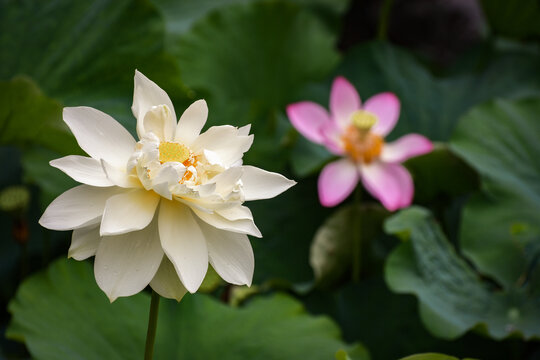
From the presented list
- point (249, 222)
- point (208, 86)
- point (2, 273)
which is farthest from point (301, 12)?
point (249, 222)

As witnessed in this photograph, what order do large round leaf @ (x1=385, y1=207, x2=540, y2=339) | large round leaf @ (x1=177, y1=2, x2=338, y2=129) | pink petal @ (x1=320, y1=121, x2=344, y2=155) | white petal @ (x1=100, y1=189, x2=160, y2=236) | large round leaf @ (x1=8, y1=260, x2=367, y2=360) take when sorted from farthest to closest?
large round leaf @ (x1=177, y1=2, x2=338, y2=129) → pink petal @ (x1=320, y1=121, x2=344, y2=155) → large round leaf @ (x1=385, y1=207, x2=540, y2=339) → large round leaf @ (x1=8, y1=260, x2=367, y2=360) → white petal @ (x1=100, y1=189, x2=160, y2=236)

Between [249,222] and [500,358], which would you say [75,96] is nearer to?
[249,222]

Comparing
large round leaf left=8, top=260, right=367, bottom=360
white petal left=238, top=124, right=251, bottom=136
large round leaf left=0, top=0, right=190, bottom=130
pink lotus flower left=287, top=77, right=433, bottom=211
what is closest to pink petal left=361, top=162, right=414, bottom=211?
pink lotus flower left=287, top=77, right=433, bottom=211

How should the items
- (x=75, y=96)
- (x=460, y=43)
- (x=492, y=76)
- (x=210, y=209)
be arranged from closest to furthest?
1. (x=210, y=209)
2. (x=75, y=96)
3. (x=492, y=76)
4. (x=460, y=43)

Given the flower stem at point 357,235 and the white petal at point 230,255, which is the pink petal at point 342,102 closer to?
the flower stem at point 357,235

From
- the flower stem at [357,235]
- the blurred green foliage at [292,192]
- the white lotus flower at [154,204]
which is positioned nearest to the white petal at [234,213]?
the white lotus flower at [154,204]

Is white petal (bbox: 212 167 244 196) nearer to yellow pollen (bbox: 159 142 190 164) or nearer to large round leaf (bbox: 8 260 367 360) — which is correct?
yellow pollen (bbox: 159 142 190 164)

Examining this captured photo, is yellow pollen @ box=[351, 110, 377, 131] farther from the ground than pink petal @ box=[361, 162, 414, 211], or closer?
farther from the ground

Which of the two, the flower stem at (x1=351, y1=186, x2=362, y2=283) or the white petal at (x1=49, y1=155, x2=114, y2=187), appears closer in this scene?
the white petal at (x1=49, y1=155, x2=114, y2=187)
